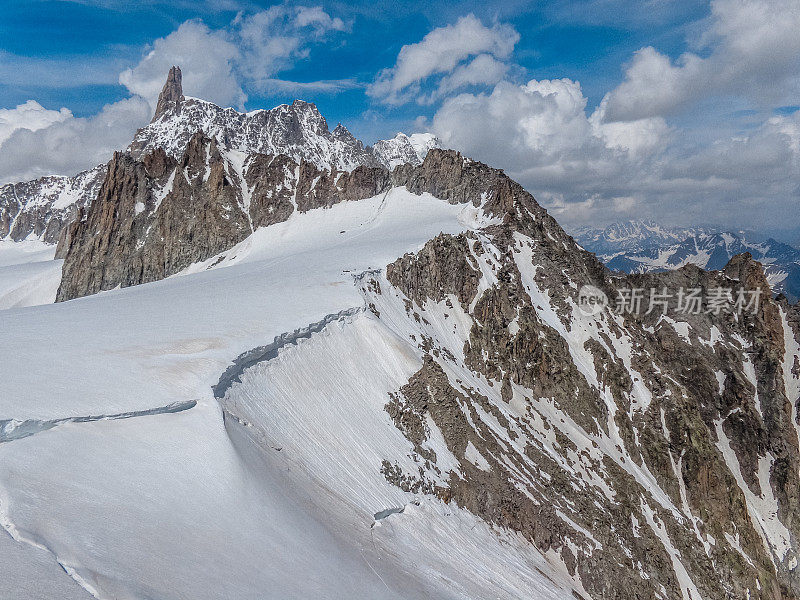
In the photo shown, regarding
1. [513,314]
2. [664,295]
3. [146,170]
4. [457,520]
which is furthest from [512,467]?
[146,170]

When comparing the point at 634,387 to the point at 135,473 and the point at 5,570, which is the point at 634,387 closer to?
the point at 135,473

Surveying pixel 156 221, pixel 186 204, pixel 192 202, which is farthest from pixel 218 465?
pixel 156 221

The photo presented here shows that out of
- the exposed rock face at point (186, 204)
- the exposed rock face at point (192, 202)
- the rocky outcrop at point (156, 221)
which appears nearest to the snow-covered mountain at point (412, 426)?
the exposed rock face at point (192, 202)

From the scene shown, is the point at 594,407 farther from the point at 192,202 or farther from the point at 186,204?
the point at 186,204

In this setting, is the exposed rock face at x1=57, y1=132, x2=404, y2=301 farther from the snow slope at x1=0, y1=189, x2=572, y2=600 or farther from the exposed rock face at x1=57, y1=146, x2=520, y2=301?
the snow slope at x1=0, y1=189, x2=572, y2=600

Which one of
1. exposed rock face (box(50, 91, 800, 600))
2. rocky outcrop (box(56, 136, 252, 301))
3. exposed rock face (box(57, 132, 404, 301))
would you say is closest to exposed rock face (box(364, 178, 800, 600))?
exposed rock face (box(50, 91, 800, 600))
